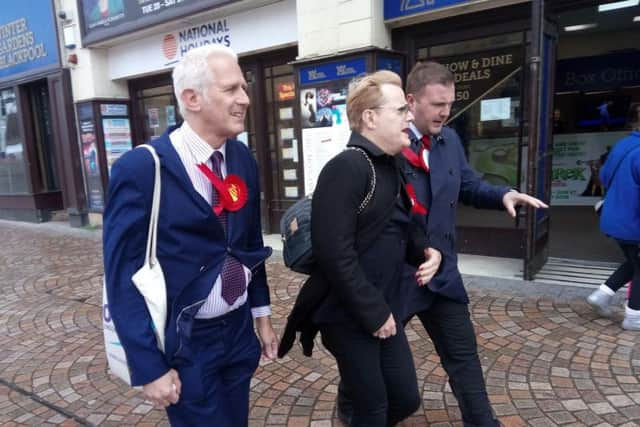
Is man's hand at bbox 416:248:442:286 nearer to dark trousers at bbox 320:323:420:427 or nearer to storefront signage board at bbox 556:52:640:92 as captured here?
dark trousers at bbox 320:323:420:427

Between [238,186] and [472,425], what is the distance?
167cm

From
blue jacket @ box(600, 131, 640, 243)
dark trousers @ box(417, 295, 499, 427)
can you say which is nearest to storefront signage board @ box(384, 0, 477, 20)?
blue jacket @ box(600, 131, 640, 243)

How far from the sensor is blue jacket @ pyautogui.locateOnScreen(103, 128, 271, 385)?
1.58 metres

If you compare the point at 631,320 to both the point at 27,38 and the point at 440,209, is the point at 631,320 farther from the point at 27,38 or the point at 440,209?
the point at 27,38

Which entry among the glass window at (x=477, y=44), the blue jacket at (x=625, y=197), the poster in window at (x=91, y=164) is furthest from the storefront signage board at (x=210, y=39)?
the blue jacket at (x=625, y=197)

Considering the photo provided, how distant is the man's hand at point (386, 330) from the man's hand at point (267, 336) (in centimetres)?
48

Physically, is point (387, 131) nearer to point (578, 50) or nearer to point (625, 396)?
point (625, 396)

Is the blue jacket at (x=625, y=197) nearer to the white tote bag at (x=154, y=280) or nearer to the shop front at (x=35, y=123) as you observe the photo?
the white tote bag at (x=154, y=280)

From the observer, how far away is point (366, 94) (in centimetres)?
202

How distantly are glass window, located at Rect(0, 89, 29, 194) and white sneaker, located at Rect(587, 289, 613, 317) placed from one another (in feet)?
36.8

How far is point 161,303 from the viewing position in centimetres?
160

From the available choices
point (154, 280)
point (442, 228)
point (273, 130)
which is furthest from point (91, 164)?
point (154, 280)

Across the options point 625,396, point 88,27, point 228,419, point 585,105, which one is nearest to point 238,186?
point 228,419

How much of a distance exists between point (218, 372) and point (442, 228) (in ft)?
4.14
